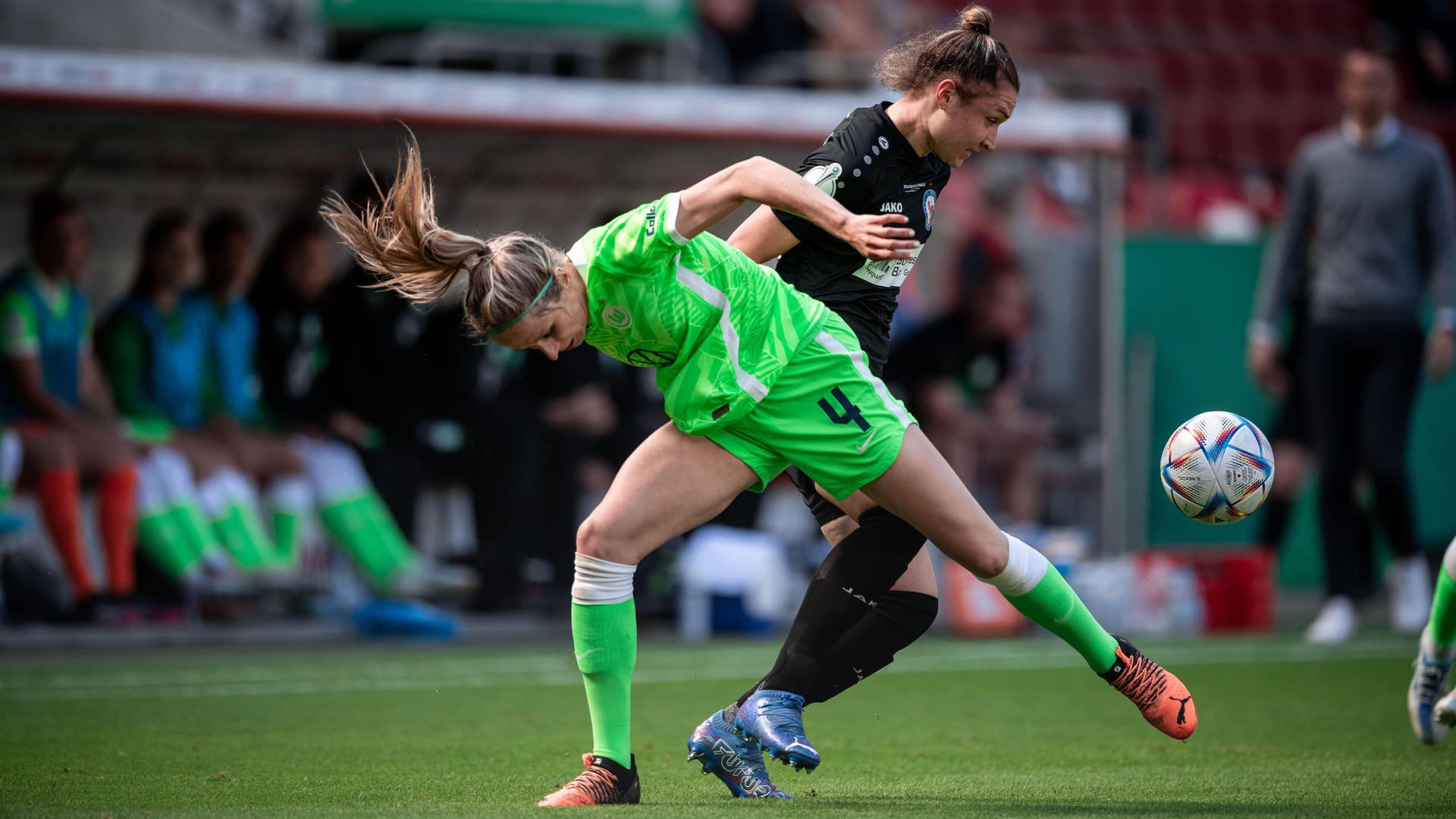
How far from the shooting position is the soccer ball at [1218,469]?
507 centimetres

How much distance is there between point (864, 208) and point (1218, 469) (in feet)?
4.61

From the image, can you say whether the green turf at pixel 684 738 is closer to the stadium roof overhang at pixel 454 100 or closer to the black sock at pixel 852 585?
the black sock at pixel 852 585

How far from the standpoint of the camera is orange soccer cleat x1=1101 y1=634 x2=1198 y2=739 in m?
4.41

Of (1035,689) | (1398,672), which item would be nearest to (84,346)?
(1035,689)

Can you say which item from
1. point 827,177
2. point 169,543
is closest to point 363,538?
point 169,543

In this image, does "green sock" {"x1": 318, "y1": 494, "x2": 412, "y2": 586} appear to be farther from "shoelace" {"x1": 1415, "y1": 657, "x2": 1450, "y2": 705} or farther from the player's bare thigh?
"shoelace" {"x1": 1415, "y1": 657, "x2": 1450, "y2": 705}

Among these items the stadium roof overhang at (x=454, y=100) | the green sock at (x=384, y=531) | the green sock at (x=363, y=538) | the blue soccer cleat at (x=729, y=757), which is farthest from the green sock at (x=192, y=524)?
the blue soccer cleat at (x=729, y=757)

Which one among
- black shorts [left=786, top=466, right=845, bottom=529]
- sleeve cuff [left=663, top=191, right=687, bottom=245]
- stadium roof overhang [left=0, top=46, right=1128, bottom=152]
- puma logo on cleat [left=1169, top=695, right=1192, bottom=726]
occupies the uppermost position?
stadium roof overhang [left=0, top=46, right=1128, bottom=152]

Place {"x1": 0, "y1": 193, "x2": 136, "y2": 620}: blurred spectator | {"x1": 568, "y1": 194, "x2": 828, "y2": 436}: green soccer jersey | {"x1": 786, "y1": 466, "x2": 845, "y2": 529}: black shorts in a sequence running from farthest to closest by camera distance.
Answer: {"x1": 0, "y1": 193, "x2": 136, "y2": 620}: blurred spectator, {"x1": 786, "y1": 466, "x2": 845, "y2": 529}: black shorts, {"x1": 568, "y1": 194, "x2": 828, "y2": 436}: green soccer jersey

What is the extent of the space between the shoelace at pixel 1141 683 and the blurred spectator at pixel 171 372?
6.25m

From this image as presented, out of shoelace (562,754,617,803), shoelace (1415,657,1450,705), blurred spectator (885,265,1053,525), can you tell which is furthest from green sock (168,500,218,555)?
shoelace (1415,657,1450,705)

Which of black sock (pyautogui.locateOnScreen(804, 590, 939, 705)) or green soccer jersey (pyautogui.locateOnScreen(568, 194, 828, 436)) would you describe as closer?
green soccer jersey (pyautogui.locateOnScreen(568, 194, 828, 436))

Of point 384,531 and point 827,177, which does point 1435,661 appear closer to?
point 827,177

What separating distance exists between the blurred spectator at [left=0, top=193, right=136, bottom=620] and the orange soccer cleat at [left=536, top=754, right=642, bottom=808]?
5.62 m
